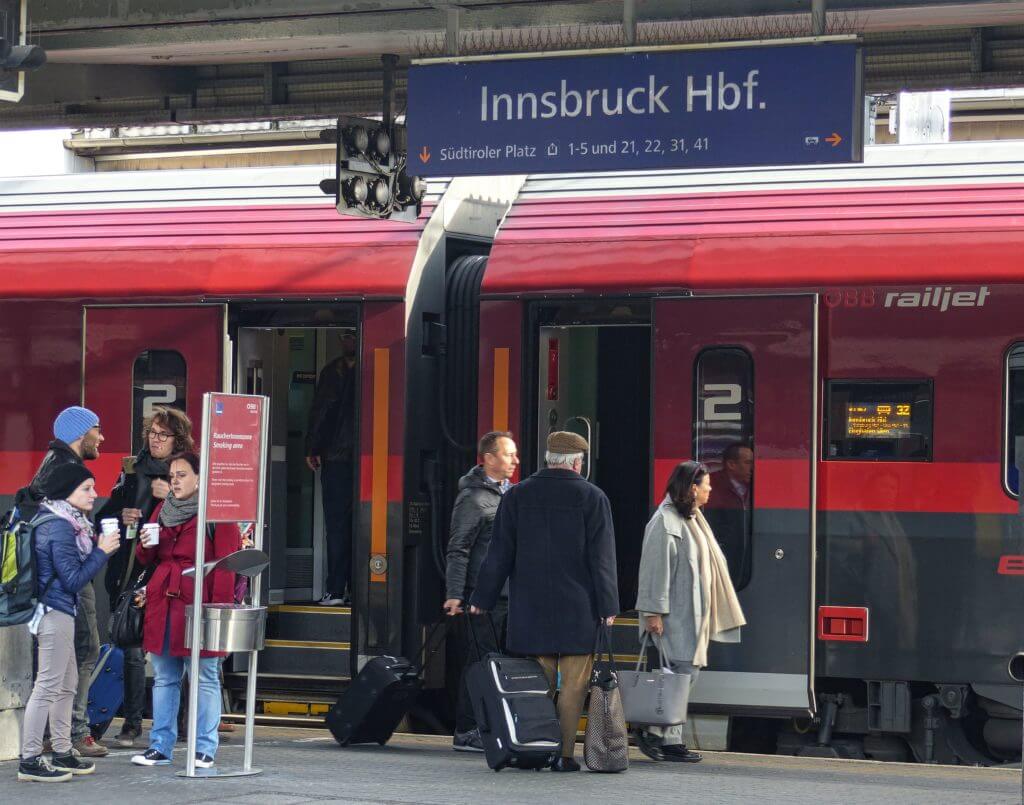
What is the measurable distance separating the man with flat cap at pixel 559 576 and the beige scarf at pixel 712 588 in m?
0.73

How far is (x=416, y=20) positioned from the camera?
365 inches

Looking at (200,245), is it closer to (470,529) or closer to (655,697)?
(470,529)

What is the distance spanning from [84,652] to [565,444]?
2.71m

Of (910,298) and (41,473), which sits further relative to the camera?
(910,298)

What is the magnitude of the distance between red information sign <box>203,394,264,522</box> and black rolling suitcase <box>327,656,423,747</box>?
155 centimetres

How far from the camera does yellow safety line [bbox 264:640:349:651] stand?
1077 centimetres

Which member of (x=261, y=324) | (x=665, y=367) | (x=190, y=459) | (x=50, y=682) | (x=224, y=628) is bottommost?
(x=50, y=682)

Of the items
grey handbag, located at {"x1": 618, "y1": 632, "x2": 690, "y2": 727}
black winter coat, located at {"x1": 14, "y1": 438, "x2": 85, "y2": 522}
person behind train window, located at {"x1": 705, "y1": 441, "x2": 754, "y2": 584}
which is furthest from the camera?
person behind train window, located at {"x1": 705, "y1": 441, "x2": 754, "y2": 584}

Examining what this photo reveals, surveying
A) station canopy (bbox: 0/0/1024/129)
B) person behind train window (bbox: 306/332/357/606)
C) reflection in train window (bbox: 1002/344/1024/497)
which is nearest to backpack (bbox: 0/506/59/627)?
station canopy (bbox: 0/0/1024/129)

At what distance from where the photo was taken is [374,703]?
9.48 meters

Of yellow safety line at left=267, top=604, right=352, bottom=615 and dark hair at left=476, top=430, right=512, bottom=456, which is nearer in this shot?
dark hair at left=476, top=430, right=512, bottom=456

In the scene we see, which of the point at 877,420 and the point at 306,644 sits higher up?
the point at 877,420

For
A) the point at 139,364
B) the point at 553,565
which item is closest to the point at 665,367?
the point at 553,565

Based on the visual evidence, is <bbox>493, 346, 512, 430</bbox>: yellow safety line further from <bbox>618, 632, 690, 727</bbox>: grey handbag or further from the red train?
<bbox>618, 632, 690, 727</bbox>: grey handbag
